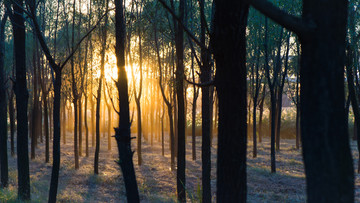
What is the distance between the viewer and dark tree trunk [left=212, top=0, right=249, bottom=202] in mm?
3914

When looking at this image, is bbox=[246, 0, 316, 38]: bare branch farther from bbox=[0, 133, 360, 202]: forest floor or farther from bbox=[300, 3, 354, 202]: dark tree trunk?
bbox=[0, 133, 360, 202]: forest floor

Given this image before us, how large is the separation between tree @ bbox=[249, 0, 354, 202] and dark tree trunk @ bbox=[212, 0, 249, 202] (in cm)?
97

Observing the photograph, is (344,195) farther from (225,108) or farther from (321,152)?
(225,108)

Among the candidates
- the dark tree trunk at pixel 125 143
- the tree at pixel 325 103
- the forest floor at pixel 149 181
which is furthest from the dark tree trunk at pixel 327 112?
the forest floor at pixel 149 181

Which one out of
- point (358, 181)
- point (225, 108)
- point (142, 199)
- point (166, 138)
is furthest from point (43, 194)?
point (166, 138)

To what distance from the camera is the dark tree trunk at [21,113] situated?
984 centimetres

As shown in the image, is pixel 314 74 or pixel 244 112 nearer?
pixel 314 74

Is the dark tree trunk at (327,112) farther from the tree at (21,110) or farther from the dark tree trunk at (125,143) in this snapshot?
the tree at (21,110)

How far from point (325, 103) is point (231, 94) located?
1283mm

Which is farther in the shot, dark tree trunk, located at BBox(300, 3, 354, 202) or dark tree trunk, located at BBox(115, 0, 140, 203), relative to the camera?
dark tree trunk, located at BBox(115, 0, 140, 203)

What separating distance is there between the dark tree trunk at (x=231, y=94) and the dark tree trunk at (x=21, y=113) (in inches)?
319

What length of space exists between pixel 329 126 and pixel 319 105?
0.69ft

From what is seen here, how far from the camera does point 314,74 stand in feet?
9.61

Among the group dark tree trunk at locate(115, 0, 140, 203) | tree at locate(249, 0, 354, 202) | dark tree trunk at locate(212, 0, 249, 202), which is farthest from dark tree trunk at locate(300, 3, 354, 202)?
dark tree trunk at locate(115, 0, 140, 203)
